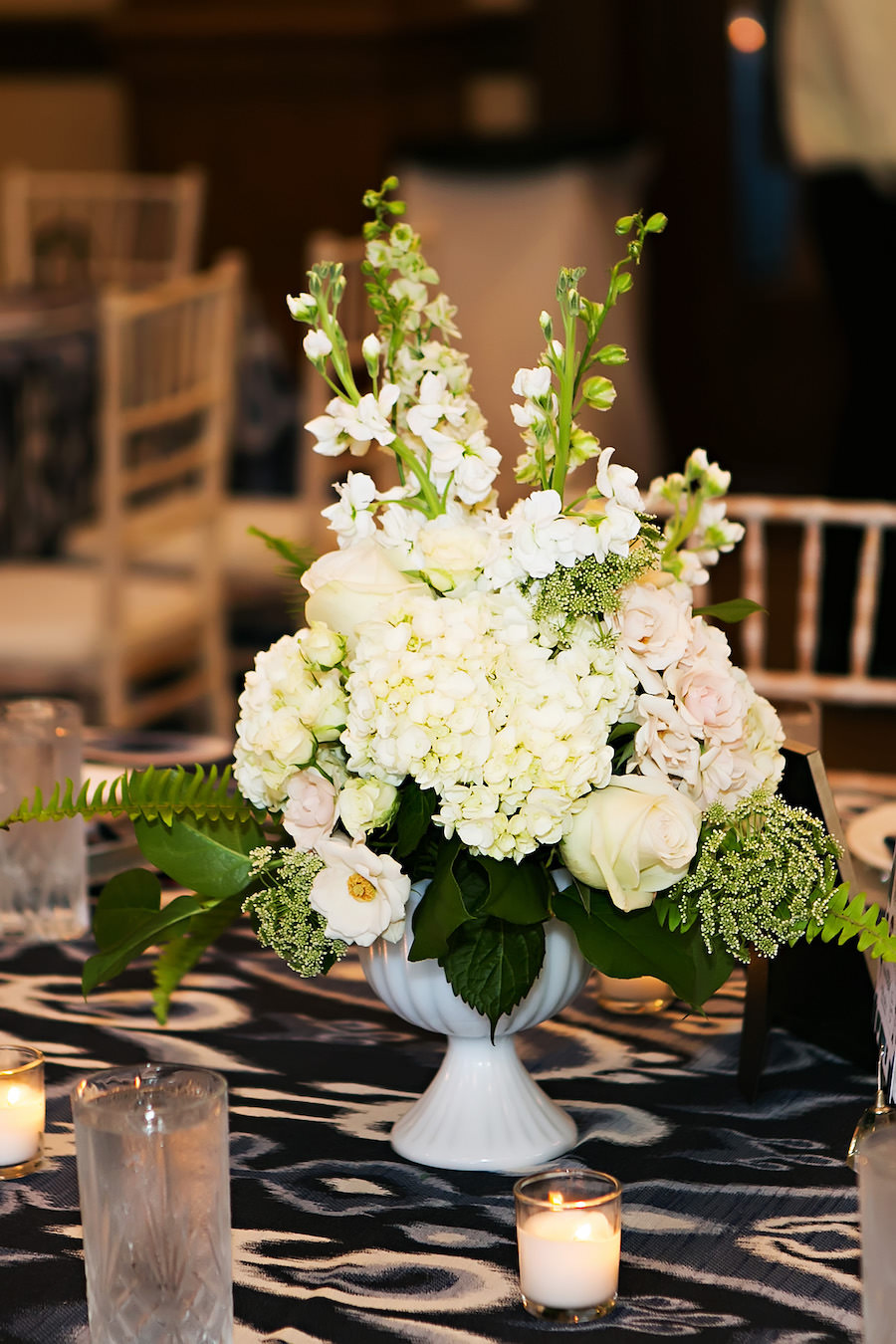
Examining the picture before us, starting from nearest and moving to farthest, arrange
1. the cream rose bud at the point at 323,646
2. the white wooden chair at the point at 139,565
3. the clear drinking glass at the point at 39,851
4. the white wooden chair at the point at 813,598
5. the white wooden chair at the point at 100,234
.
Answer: the cream rose bud at the point at 323,646 → the clear drinking glass at the point at 39,851 → the white wooden chair at the point at 813,598 → the white wooden chair at the point at 139,565 → the white wooden chair at the point at 100,234

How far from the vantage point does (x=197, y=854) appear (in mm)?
889

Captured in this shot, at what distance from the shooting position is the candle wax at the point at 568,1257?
733mm

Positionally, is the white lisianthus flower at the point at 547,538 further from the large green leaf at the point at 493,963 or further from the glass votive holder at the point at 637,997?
the glass votive holder at the point at 637,997

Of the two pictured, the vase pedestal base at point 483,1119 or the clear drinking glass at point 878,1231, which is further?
the vase pedestal base at point 483,1119

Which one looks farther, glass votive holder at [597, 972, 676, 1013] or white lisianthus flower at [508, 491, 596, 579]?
glass votive holder at [597, 972, 676, 1013]

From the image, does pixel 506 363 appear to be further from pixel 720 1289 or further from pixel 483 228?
pixel 720 1289

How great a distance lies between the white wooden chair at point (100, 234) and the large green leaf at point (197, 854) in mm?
3450

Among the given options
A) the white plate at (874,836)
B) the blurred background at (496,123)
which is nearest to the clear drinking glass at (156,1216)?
the white plate at (874,836)

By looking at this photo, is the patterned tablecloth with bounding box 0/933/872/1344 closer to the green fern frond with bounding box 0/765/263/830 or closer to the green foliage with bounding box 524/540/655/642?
the green fern frond with bounding box 0/765/263/830

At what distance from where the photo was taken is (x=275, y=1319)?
759 millimetres

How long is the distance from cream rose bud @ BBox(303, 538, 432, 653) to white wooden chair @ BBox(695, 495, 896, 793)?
0.78 ft

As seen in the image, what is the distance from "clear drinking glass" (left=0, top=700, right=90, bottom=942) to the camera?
1.23m

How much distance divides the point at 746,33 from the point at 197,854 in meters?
5.92

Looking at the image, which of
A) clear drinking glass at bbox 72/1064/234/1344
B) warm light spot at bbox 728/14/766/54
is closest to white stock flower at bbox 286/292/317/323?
clear drinking glass at bbox 72/1064/234/1344
